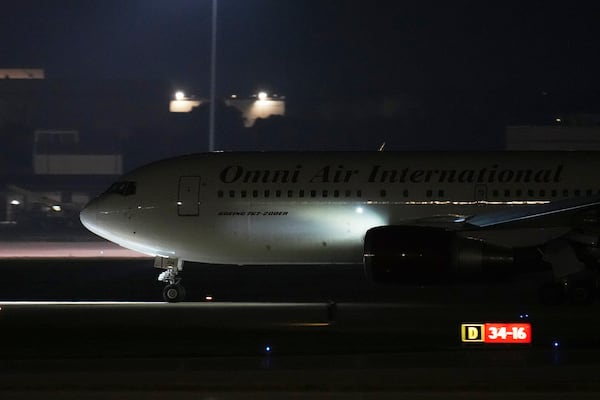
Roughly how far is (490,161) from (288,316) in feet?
22.8

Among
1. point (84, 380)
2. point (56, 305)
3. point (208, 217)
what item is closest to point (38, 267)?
point (208, 217)

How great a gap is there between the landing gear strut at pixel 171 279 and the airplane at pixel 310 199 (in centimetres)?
2

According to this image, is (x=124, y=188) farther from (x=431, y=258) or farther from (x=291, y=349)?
(x=291, y=349)

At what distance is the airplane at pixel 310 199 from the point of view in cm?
2145

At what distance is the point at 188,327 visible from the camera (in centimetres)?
1617

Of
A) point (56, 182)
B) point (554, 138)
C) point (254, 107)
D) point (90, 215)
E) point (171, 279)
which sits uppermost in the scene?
point (254, 107)

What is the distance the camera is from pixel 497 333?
1402 centimetres

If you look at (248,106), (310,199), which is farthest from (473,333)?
(248,106)

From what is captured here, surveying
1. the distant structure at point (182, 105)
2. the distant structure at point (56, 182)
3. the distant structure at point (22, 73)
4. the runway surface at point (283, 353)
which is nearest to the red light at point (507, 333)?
the runway surface at point (283, 353)

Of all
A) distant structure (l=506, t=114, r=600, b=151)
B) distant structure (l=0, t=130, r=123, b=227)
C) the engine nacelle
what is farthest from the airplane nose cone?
distant structure (l=0, t=130, r=123, b=227)

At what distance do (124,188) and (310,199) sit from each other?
4.04 m

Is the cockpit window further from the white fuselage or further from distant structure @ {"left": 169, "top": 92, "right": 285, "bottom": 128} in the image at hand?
distant structure @ {"left": 169, "top": 92, "right": 285, "bottom": 128}

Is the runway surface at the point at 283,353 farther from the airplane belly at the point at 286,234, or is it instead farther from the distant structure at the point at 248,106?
the distant structure at the point at 248,106

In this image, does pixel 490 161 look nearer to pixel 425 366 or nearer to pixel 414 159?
pixel 414 159
